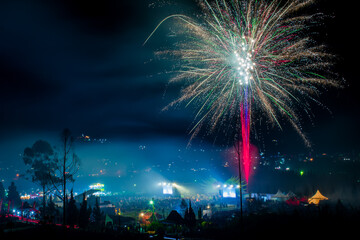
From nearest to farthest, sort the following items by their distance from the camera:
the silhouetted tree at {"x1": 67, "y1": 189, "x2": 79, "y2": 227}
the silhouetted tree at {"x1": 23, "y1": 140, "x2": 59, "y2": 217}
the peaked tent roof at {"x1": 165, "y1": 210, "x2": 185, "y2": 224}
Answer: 1. the peaked tent roof at {"x1": 165, "y1": 210, "x2": 185, "y2": 224}
2. the silhouetted tree at {"x1": 67, "y1": 189, "x2": 79, "y2": 227}
3. the silhouetted tree at {"x1": 23, "y1": 140, "x2": 59, "y2": 217}

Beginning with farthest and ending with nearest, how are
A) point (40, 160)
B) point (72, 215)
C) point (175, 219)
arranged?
point (40, 160)
point (72, 215)
point (175, 219)

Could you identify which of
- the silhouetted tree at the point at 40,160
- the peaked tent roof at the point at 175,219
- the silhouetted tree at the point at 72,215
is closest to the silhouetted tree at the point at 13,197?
the silhouetted tree at the point at 40,160

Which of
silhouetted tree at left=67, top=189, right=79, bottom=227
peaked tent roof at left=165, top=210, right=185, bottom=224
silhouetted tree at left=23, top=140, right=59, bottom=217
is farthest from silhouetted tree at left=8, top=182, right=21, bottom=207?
peaked tent roof at left=165, top=210, right=185, bottom=224

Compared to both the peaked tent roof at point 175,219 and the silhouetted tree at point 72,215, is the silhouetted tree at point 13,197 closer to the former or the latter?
the silhouetted tree at point 72,215

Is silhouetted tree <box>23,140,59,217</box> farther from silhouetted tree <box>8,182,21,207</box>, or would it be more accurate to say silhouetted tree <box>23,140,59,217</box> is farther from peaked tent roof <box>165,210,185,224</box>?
peaked tent roof <box>165,210,185,224</box>

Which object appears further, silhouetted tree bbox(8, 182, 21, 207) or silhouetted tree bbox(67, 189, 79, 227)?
silhouetted tree bbox(8, 182, 21, 207)

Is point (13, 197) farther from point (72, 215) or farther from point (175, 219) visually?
point (175, 219)

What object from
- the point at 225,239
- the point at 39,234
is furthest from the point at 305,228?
the point at 39,234

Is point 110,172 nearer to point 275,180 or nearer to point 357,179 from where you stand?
point 275,180

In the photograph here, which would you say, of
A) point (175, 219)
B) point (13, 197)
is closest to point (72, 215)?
point (175, 219)

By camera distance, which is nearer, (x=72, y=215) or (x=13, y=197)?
(x=72, y=215)

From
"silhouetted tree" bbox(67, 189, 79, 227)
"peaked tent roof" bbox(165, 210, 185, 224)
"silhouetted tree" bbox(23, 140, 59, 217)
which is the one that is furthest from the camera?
"silhouetted tree" bbox(23, 140, 59, 217)

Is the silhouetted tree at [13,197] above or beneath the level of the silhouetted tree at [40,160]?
beneath

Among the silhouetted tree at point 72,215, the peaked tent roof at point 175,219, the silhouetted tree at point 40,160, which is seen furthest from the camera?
the silhouetted tree at point 40,160
